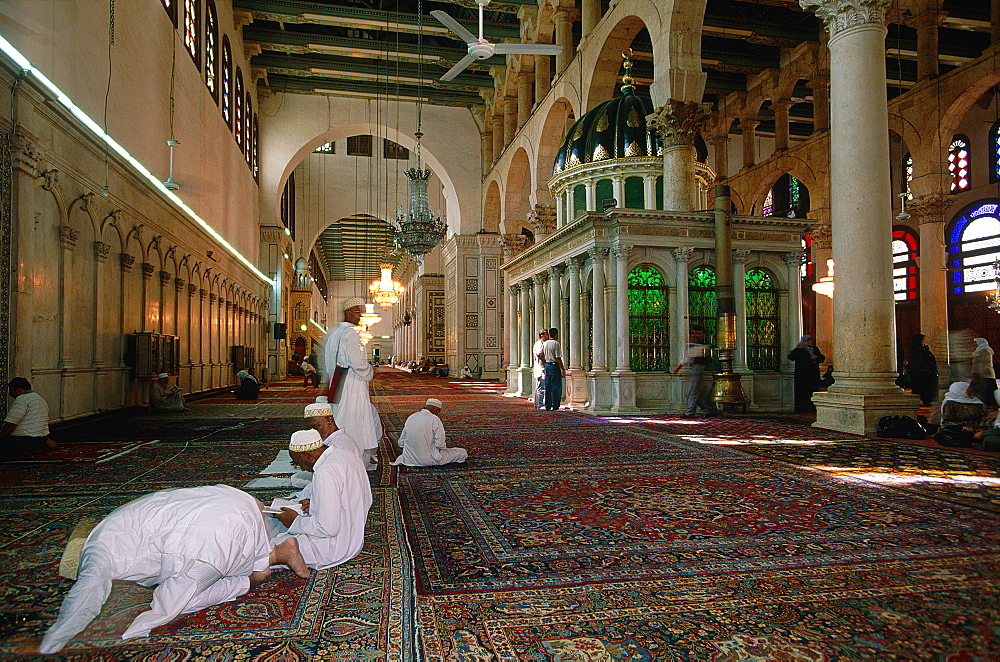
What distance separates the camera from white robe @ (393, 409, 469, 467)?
17.0 feet

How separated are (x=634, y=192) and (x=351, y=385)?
25.1ft

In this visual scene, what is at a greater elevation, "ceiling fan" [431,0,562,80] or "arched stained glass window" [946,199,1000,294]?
"ceiling fan" [431,0,562,80]

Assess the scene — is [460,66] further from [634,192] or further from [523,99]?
[523,99]

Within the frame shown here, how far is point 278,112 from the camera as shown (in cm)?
2164

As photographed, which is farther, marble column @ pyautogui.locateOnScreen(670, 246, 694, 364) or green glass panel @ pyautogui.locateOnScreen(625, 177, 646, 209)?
green glass panel @ pyautogui.locateOnScreen(625, 177, 646, 209)

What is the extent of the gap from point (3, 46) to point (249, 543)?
610 centimetres

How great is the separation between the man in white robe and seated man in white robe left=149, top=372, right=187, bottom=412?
6351 mm

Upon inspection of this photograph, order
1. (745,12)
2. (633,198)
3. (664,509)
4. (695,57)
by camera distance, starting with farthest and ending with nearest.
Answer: (745,12), (633,198), (695,57), (664,509)

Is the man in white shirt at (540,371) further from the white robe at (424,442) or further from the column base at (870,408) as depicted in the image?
the white robe at (424,442)

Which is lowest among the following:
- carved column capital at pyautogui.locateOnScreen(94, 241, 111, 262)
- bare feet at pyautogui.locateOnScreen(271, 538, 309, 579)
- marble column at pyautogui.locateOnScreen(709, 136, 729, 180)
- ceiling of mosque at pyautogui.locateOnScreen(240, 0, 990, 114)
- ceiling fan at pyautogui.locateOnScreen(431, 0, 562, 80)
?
bare feet at pyautogui.locateOnScreen(271, 538, 309, 579)

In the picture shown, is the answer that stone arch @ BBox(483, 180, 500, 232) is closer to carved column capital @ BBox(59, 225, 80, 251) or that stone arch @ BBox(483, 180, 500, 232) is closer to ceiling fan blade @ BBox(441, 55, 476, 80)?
ceiling fan blade @ BBox(441, 55, 476, 80)

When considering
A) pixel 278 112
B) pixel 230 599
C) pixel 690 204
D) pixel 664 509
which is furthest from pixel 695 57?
pixel 278 112

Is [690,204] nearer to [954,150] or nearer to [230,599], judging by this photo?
[230,599]

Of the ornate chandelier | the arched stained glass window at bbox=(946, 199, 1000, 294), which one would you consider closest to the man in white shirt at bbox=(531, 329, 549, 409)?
the ornate chandelier
